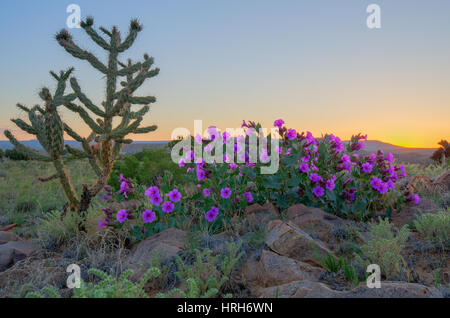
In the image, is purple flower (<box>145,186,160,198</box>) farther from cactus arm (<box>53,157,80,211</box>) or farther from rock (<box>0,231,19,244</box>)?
rock (<box>0,231,19,244</box>)

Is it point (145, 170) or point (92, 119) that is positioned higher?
point (92, 119)

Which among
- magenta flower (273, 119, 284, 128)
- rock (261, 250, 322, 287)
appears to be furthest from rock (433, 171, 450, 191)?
rock (261, 250, 322, 287)

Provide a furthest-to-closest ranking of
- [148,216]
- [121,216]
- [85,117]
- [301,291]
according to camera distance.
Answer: [85,117] → [148,216] → [121,216] → [301,291]

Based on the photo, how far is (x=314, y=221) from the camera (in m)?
4.97

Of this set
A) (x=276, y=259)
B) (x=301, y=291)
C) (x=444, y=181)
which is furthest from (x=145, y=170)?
(x=301, y=291)

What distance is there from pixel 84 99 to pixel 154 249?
3399 millimetres

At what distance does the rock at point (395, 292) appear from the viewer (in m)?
2.83

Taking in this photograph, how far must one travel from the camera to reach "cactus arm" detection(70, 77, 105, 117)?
636cm

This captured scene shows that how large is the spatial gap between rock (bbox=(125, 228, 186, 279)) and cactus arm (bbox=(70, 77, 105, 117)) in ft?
8.78

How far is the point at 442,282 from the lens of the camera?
377 cm

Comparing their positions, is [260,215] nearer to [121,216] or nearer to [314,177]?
[314,177]
